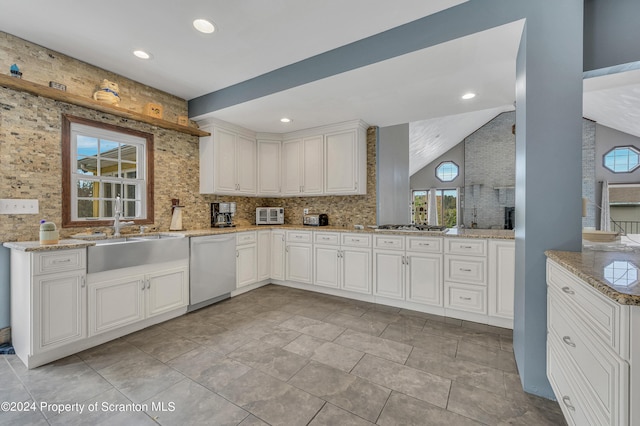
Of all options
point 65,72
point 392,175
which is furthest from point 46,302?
point 392,175

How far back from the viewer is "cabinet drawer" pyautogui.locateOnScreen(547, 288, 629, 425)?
0.90 meters

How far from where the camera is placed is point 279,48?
2475 millimetres

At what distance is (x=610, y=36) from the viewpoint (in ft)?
5.88

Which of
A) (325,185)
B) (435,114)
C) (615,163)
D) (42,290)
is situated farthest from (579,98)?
(615,163)

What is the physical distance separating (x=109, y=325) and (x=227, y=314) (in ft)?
3.43

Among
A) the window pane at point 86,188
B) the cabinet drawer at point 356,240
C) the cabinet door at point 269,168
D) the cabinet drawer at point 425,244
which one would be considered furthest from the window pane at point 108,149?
the cabinet drawer at point 425,244

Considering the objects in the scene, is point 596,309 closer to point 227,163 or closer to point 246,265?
point 246,265

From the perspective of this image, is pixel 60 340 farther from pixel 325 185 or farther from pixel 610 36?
pixel 610 36

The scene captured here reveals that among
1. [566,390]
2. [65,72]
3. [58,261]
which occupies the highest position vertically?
[65,72]

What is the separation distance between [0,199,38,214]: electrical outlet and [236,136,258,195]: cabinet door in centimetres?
212

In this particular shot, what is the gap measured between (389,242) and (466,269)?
0.84 meters

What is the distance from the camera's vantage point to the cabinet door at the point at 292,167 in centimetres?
433

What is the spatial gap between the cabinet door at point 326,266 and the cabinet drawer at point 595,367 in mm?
2373

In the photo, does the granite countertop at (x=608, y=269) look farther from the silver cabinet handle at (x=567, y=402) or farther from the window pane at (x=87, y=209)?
the window pane at (x=87, y=209)
